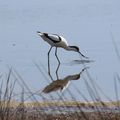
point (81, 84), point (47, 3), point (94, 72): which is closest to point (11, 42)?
point (94, 72)

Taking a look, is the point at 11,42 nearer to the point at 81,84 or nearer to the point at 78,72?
the point at 78,72

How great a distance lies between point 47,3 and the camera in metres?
32.2

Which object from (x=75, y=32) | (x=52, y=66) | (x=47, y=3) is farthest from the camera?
(x=47, y=3)

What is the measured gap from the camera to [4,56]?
17656 millimetres

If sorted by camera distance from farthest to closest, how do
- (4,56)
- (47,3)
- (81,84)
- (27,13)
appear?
(47,3) < (27,13) < (4,56) < (81,84)

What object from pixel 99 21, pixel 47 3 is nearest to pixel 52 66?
pixel 99 21

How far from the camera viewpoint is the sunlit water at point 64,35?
574 inches

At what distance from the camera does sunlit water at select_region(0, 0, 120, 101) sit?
14.6m

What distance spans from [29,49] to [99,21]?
269 inches

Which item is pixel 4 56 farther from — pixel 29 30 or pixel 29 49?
pixel 29 30

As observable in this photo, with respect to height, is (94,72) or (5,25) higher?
(5,25)

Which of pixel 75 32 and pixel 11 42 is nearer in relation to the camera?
pixel 11 42

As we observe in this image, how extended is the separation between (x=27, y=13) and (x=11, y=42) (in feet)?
31.2

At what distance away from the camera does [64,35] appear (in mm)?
A: 20781
